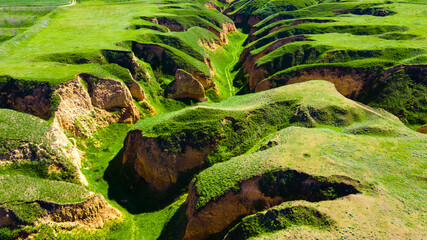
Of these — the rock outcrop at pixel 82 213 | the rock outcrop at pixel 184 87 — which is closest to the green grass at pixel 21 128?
the rock outcrop at pixel 82 213

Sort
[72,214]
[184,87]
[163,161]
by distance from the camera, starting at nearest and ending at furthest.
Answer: [72,214], [163,161], [184,87]

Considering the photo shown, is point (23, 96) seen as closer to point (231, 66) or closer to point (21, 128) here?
point (21, 128)

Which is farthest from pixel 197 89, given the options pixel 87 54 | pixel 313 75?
pixel 313 75

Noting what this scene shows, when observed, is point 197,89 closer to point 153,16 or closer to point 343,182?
point 343,182

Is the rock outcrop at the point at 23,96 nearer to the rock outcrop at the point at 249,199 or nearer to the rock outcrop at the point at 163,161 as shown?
the rock outcrop at the point at 163,161

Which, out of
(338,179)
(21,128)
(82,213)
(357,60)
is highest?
(21,128)

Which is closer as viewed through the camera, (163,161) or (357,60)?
(163,161)

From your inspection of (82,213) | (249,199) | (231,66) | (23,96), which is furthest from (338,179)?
(231,66)

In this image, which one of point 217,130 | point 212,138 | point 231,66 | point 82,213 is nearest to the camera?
point 82,213
